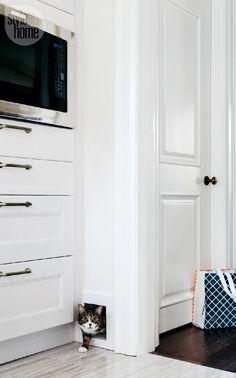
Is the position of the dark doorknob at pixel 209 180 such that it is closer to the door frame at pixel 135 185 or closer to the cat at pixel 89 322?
the door frame at pixel 135 185

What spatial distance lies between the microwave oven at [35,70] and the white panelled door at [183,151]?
0.49m

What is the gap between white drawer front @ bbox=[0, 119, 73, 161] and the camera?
1.81 m

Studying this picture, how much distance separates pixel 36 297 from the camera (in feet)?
6.27

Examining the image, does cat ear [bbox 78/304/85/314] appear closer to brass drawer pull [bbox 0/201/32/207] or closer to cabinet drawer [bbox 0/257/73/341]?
cabinet drawer [bbox 0/257/73/341]

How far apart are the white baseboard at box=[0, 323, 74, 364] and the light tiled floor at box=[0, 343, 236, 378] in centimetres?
3

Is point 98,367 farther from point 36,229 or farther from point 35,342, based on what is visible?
point 36,229

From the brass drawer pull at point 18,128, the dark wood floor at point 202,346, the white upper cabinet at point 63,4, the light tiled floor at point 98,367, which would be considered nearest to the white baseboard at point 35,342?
the light tiled floor at point 98,367

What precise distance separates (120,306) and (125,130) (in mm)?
754

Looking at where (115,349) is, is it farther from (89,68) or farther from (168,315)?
(89,68)

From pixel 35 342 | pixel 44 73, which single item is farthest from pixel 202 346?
pixel 44 73

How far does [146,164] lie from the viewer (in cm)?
202

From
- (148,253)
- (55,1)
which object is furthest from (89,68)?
(148,253)

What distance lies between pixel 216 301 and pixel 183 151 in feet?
2.58

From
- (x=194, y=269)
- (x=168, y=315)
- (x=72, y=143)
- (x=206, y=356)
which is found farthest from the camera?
(x=194, y=269)
